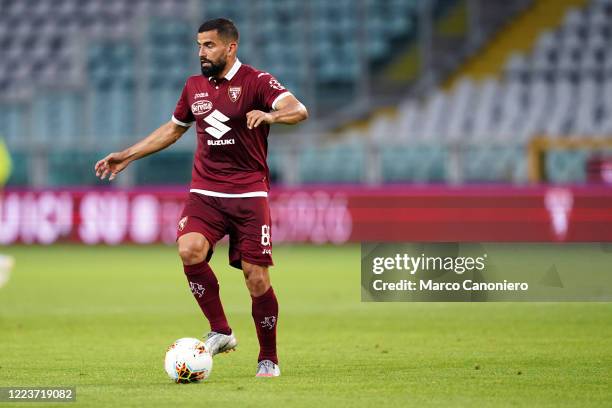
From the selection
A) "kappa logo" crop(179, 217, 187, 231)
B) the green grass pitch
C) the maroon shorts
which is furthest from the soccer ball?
"kappa logo" crop(179, 217, 187, 231)

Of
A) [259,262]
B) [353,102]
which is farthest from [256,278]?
[353,102]

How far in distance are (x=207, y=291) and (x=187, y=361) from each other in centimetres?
64

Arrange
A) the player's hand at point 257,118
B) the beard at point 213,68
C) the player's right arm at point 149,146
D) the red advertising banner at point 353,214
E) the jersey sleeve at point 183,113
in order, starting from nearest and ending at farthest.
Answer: the player's hand at point 257,118
the beard at point 213,68
the jersey sleeve at point 183,113
the player's right arm at point 149,146
the red advertising banner at point 353,214

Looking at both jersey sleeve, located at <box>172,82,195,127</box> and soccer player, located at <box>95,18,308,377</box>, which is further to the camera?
jersey sleeve, located at <box>172,82,195,127</box>

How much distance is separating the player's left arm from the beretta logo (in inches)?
17.7

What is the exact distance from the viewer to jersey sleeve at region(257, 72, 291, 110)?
7723 millimetres

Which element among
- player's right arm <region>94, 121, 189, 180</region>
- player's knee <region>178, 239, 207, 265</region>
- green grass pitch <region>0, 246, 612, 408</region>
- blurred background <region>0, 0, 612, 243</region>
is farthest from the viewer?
blurred background <region>0, 0, 612, 243</region>

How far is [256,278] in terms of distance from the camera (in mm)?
7738

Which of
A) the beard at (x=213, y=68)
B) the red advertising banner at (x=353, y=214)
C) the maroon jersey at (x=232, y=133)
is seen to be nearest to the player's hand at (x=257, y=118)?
→ the maroon jersey at (x=232, y=133)

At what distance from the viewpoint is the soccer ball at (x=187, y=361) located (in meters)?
7.35

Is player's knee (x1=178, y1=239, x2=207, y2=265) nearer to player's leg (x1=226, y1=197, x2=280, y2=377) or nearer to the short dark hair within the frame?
player's leg (x1=226, y1=197, x2=280, y2=377)

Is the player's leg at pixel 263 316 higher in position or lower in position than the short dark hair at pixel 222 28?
lower

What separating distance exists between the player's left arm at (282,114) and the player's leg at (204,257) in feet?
2.51

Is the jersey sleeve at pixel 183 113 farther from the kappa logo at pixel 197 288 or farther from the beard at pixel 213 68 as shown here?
the kappa logo at pixel 197 288
